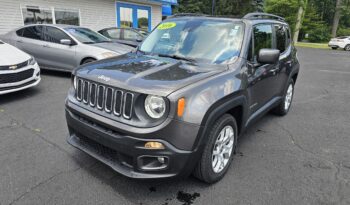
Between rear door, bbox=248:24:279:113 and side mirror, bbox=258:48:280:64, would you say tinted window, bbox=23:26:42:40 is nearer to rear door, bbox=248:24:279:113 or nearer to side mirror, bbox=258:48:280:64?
rear door, bbox=248:24:279:113

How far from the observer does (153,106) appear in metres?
2.34

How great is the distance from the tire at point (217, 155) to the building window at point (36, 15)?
1099 cm

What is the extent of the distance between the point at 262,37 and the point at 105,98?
247cm

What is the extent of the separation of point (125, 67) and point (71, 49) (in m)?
5.25

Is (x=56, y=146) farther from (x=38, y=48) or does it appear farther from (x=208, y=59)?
(x=38, y=48)

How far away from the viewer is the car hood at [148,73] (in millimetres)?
2371

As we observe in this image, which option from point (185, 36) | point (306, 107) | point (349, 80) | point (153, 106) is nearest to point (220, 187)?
point (153, 106)

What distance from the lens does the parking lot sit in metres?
2.66

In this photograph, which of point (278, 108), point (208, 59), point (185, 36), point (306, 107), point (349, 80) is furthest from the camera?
point (349, 80)

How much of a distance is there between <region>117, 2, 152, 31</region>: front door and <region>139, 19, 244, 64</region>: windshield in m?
12.1

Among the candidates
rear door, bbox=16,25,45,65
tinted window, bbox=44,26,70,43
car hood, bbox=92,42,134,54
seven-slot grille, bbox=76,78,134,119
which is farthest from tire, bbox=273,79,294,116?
rear door, bbox=16,25,45,65

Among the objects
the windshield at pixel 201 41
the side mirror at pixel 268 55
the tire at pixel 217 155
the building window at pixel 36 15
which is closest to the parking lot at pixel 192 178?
the tire at pixel 217 155

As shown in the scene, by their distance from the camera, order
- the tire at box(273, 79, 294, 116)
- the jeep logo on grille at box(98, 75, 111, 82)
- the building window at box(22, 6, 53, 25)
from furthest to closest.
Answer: the building window at box(22, 6, 53, 25) → the tire at box(273, 79, 294, 116) → the jeep logo on grille at box(98, 75, 111, 82)

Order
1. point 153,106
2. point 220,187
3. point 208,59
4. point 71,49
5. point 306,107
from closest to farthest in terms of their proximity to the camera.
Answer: point 153,106
point 220,187
point 208,59
point 306,107
point 71,49
